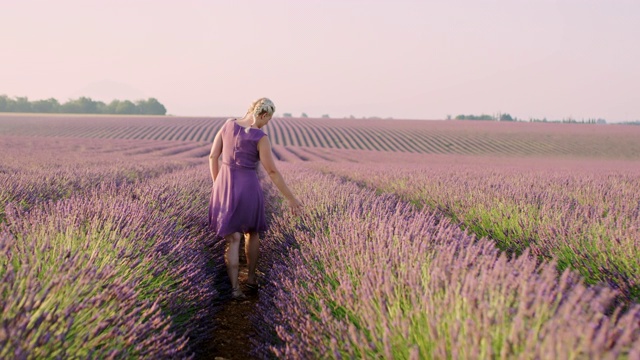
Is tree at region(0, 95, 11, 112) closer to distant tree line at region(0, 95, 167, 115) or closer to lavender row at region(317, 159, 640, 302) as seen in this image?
distant tree line at region(0, 95, 167, 115)

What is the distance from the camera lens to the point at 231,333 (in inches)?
113

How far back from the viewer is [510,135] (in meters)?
39.2

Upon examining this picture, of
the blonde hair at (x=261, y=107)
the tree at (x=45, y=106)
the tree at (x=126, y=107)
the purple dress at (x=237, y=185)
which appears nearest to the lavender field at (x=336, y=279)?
the purple dress at (x=237, y=185)

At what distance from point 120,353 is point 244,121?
2139mm

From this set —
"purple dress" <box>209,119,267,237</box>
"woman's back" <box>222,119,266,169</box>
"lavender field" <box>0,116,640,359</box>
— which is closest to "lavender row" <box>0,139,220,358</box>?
"lavender field" <box>0,116,640,359</box>

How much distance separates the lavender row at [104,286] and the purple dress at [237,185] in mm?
309

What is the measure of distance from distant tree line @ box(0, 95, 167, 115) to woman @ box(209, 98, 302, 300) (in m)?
82.7

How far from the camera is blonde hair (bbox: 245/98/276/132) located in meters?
3.33

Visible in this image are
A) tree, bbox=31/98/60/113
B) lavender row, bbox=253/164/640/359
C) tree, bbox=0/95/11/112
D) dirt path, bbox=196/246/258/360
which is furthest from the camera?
tree, bbox=31/98/60/113

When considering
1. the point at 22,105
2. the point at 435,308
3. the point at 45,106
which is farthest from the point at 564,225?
the point at 22,105

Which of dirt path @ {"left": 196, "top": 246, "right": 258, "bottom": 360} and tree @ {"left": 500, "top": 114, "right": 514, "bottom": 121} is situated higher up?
tree @ {"left": 500, "top": 114, "right": 514, "bottom": 121}

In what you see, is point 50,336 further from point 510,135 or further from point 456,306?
point 510,135

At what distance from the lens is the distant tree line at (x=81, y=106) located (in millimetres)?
74000

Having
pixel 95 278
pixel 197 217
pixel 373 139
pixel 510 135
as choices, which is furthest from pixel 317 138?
pixel 95 278
